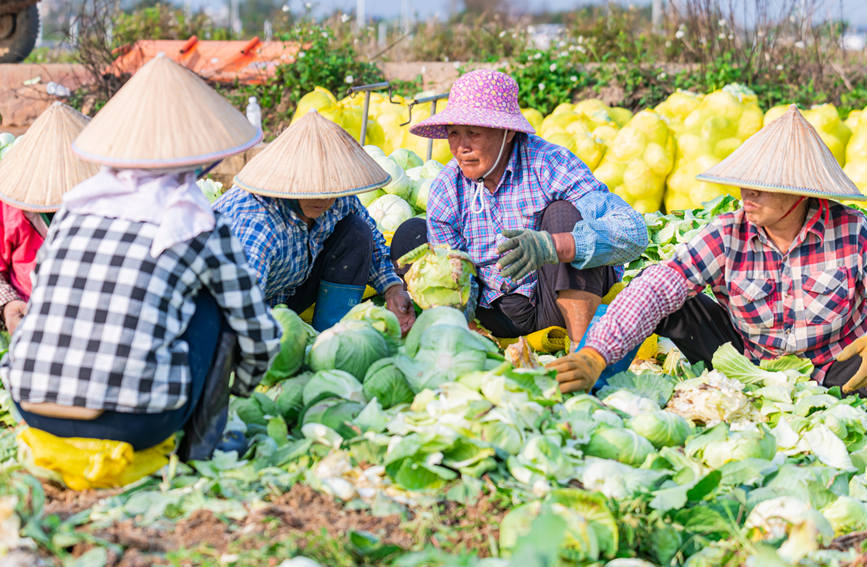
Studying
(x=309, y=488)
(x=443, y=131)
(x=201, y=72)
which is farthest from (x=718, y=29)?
(x=309, y=488)

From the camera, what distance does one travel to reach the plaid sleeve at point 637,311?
121 inches

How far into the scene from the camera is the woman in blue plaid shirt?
11.1ft

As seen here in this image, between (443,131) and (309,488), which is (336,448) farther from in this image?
(443,131)

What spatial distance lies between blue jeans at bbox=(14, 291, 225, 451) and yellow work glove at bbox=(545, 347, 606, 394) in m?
1.13

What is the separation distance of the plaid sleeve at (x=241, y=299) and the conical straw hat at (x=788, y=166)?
5.88 feet

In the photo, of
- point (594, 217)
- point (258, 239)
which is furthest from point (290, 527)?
point (594, 217)

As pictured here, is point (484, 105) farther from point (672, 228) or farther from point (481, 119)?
point (672, 228)

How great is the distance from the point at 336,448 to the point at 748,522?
1.09m

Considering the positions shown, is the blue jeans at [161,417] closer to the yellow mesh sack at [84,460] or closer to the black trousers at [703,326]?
the yellow mesh sack at [84,460]

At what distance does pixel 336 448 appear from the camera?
→ 2.33 m

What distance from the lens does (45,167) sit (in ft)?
9.74

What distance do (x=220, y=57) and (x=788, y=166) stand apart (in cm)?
801

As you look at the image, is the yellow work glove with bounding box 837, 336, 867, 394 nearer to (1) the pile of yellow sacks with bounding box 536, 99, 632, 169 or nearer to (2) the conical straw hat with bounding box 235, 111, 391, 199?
(2) the conical straw hat with bounding box 235, 111, 391, 199

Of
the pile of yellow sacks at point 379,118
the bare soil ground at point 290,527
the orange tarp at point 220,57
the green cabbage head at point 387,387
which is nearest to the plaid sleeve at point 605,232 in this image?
the green cabbage head at point 387,387
